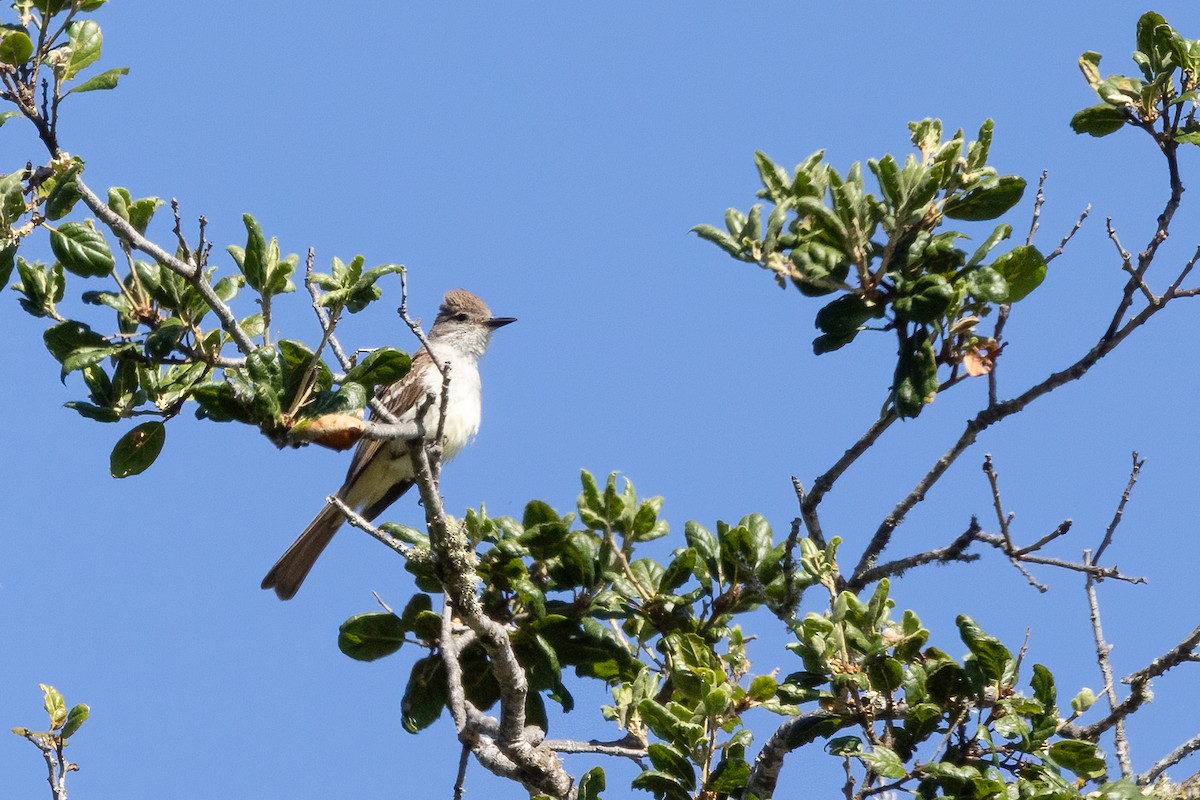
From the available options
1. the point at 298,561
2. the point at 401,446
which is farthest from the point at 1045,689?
the point at 298,561

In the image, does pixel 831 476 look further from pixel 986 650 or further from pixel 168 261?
pixel 168 261

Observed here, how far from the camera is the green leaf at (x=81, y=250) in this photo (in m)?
3.71

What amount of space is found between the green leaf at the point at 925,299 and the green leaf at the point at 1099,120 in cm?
82

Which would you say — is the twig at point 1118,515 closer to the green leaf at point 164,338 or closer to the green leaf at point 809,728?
the green leaf at point 809,728

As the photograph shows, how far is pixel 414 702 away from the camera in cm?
468

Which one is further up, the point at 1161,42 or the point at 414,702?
the point at 1161,42

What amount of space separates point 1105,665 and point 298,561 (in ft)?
15.9

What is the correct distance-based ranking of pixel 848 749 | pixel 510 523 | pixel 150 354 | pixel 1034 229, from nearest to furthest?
pixel 848 749 < pixel 150 354 < pixel 1034 229 < pixel 510 523

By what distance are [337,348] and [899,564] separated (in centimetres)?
191

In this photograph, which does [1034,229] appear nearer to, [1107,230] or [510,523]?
[1107,230]

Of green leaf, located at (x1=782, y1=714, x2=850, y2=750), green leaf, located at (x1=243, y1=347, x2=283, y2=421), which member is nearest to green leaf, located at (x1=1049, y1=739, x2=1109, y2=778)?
green leaf, located at (x1=782, y1=714, x2=850, y2=750)

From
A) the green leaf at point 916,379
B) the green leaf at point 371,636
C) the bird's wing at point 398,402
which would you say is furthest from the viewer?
the bird's wing at point 398,402

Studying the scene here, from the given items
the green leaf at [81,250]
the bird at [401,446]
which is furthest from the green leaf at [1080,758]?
the bird at [401,446]

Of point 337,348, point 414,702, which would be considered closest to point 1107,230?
point 337,348
